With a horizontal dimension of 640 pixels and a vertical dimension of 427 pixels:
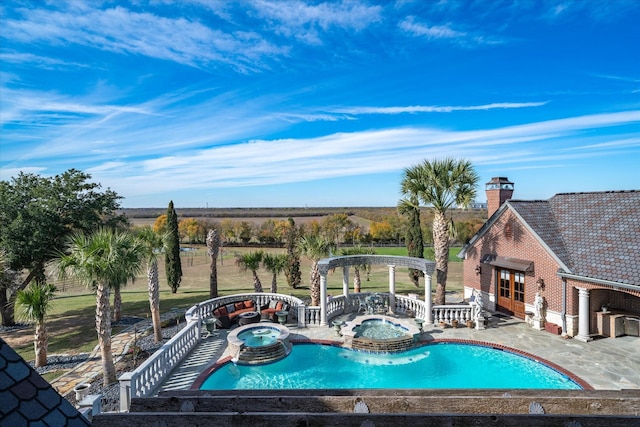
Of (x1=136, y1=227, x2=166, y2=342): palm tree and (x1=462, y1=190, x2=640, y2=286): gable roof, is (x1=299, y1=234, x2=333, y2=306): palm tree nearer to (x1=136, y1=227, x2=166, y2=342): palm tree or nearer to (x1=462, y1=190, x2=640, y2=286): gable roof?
(x1=136, y1=227, x2=166, y2=342): palm tree

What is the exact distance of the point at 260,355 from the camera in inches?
550

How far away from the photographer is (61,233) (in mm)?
20594

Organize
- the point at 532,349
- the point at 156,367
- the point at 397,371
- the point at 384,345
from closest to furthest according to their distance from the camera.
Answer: the point at 156,367, the point at 397,371, the point at 532,349, the point at 384,345

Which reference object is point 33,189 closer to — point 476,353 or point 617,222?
point 476,353

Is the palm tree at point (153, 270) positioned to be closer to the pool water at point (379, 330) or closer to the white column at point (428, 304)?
the pool water at point (379, 330)

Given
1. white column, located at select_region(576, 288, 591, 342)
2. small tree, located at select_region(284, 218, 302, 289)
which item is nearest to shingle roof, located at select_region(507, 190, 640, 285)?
white column, located at select_region(576, 288, 591, 342)

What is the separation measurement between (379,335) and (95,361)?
1187cm

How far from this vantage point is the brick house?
15.4 metres

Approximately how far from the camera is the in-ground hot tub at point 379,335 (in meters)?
14.9

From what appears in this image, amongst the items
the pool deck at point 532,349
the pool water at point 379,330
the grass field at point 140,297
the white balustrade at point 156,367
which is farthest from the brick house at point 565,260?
the white balustrade at point 156,367

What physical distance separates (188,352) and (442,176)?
1507 centimetres

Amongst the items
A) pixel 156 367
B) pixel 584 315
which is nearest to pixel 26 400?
pixel 156 367

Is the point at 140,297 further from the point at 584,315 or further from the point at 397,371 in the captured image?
the point at 584,315

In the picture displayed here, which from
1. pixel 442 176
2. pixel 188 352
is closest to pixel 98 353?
pixel 188 352
